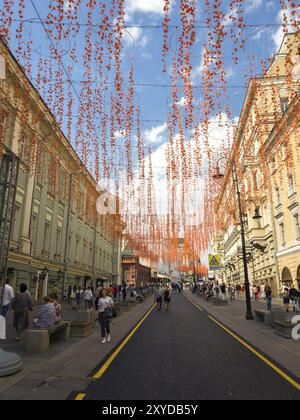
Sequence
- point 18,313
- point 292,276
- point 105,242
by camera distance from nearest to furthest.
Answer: point 18,313 → point 292,276 → point 105,242

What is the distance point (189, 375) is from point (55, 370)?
120 inches

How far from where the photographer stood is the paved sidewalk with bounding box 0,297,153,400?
5566 millimetres

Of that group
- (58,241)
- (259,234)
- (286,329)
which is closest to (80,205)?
(58,241)

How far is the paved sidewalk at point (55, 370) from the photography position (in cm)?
557

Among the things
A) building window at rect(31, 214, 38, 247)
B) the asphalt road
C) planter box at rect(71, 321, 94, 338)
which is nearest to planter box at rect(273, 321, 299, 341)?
the asphalt road

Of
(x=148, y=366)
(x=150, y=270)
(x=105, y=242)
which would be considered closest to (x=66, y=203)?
(x=105, y=242)

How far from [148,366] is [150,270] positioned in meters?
102

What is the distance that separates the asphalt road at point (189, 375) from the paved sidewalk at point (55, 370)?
1.64ft

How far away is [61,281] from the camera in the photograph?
100 feet

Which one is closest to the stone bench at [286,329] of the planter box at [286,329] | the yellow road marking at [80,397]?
the planter box at [286,329]

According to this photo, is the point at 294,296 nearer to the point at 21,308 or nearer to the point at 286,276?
the point at 286,276

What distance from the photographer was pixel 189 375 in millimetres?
6660
